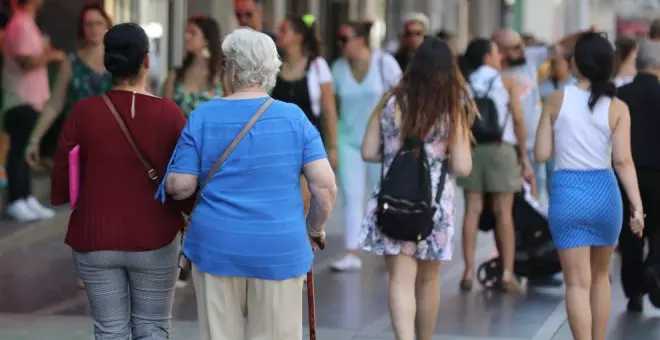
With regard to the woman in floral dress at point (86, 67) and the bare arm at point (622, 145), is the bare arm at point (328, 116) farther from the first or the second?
the bare arm at point (622, 145)

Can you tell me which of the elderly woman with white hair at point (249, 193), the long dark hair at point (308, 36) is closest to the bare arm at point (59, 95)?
the long dark hair at point (308, 36)

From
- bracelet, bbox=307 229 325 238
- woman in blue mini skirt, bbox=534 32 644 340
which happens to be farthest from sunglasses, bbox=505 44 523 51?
bracelet, bbox=307 229 325 238

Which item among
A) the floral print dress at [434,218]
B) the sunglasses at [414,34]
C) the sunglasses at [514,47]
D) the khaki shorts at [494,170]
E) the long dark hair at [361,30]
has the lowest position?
the khaki shorts at [494,170]

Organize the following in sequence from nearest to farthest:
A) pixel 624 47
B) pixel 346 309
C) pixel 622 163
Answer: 1. pixel 622 163
2. pixel 346 309
3. pixel 624 47

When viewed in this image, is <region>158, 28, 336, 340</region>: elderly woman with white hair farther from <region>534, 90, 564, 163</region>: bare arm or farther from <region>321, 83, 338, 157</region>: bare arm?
<region>321, 83, 338, 157</region>: bare arm

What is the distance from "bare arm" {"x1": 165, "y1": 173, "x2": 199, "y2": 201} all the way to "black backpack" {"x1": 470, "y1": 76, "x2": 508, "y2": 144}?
4838 mm

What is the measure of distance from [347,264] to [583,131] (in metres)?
4.24

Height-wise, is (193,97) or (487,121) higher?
(193,97)

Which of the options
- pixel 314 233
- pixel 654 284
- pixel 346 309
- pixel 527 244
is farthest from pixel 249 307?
pixel 527 244

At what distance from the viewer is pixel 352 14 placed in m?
25.8

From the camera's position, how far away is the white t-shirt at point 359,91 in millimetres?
11086

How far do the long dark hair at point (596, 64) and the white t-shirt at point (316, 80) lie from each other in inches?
120

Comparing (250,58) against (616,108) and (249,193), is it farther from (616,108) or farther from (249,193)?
(616,108)

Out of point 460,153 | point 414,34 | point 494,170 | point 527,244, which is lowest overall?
point 527,244
